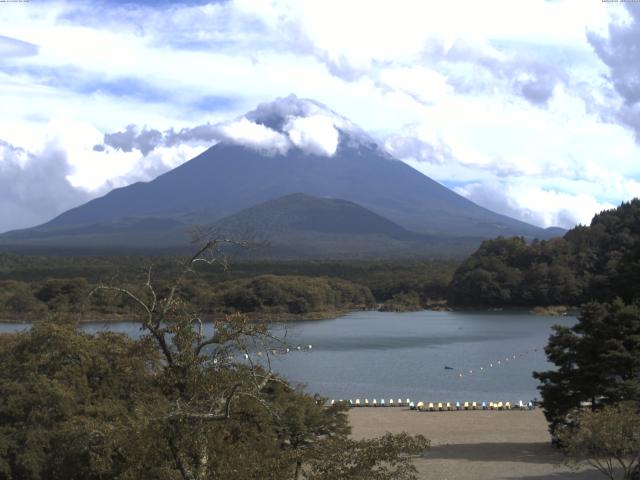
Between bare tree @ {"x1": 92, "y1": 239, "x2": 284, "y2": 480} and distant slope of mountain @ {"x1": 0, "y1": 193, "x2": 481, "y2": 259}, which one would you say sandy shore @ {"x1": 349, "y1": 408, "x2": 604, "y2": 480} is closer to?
bare tree @ {"x1": 92, "y1": 239, "x2": 284, "y2": 480}

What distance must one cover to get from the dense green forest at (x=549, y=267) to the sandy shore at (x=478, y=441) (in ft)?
122

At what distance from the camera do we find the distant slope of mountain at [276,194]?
14500 cm

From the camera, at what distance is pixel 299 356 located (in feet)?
111

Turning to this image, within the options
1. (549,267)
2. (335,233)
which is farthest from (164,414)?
(335,233)

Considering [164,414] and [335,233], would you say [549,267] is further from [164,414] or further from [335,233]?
[335,233]

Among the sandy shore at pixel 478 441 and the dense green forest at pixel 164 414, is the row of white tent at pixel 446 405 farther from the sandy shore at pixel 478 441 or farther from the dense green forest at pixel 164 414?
the dense green forest at pixel 164 414

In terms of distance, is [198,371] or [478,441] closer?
[198,371]

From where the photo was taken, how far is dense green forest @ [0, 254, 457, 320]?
49438mm

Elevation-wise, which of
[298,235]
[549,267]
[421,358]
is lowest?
[421,358]

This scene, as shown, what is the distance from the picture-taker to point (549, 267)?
59.6 m

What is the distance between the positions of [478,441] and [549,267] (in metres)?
44.9

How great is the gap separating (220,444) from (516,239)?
61.6 metres

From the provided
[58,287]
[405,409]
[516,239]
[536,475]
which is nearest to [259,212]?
[516,239]

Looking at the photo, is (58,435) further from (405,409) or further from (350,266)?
(350,266)
